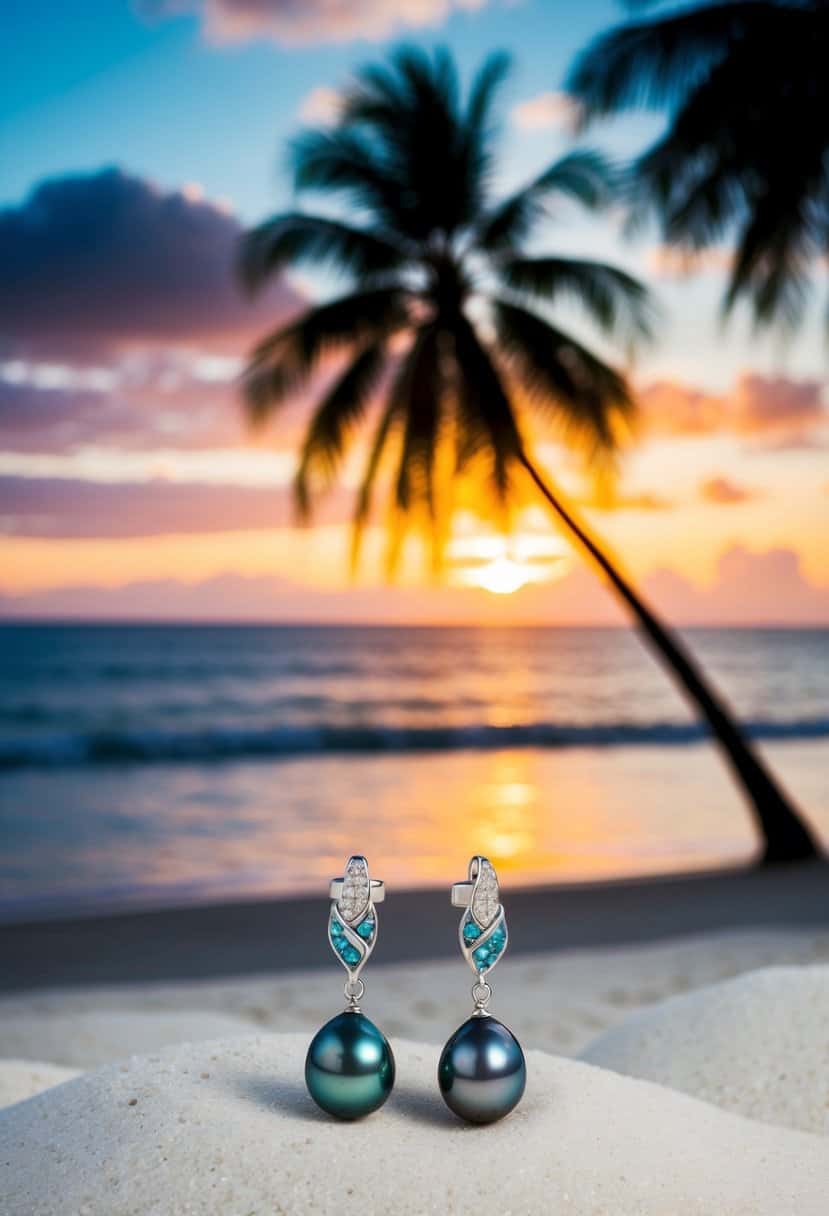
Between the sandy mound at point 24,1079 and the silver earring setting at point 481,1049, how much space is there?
1.58 meters

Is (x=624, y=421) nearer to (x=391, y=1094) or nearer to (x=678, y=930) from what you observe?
(x=678, y=930)

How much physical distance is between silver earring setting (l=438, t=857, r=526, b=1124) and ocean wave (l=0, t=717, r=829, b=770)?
1577cm

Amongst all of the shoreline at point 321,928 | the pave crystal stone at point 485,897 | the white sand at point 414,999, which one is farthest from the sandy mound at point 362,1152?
the shoreline at point 321,928

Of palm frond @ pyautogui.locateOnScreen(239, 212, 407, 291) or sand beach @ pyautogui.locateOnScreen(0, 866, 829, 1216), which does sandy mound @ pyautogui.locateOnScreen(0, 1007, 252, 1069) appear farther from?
palm frond @ pyautogui.locateOnScreen(239, 212, 407, 291)

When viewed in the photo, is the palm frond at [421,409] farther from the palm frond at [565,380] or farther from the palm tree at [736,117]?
the palm tree at [736,117]

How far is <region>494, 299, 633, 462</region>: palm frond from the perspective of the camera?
36.2 ft

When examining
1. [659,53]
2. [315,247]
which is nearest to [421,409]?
[315,247]

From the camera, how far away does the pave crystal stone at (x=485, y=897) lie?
86.7 inches

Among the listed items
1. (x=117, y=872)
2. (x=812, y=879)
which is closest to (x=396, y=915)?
(x=117, y=872)

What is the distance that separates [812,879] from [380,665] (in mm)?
33842

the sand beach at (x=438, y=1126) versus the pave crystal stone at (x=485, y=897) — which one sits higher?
the pave crystal stone at (x=485, y=897)

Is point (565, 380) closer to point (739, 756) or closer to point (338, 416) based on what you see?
point (338, 416)

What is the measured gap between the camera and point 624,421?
37.5ft

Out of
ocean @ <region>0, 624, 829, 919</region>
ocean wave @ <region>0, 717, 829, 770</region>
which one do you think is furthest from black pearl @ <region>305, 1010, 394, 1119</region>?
ocean wave @ <region>0, 717, 829, 770</region>
